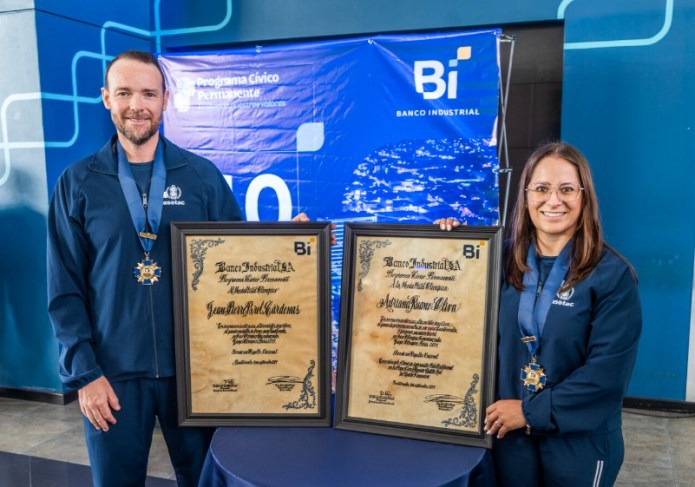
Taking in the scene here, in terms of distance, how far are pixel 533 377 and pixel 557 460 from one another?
8.1 inches

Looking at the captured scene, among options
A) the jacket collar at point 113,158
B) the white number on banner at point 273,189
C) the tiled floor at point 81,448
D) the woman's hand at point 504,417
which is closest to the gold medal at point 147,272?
the jacket collar at point 113,158

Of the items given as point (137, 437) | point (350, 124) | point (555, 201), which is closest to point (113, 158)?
point (137, 437)

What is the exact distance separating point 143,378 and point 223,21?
121 inches

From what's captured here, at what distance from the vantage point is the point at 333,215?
356 centimetres

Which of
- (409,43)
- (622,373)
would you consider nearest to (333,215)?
(409,43)

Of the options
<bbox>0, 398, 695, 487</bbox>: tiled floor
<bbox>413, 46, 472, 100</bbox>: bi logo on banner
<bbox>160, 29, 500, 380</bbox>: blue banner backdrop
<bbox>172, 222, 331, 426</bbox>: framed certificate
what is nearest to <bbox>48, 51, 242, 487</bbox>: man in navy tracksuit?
<bbox>172, 222, 331, 426</bbox>: framed certificate

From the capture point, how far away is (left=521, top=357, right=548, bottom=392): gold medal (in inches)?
55.3

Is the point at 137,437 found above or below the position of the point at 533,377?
below

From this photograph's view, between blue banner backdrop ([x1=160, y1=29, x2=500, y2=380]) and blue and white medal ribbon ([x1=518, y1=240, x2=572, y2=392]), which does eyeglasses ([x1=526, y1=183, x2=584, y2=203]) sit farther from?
blue banner backdrop ([x1=160, y1=29, x2=500, y2=380])

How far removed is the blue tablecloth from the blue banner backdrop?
6.43ft

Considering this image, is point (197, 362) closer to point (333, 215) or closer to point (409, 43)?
point (333, 215)

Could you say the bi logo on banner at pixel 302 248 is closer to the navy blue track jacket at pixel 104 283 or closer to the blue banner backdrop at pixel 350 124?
Answer: the navy blue track jacket at pixel 104 283

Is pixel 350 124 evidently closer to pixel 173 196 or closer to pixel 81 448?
pixel 173 196

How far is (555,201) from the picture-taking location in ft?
4.74
